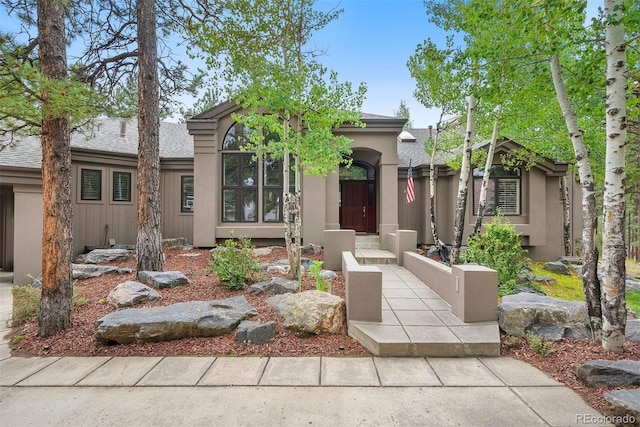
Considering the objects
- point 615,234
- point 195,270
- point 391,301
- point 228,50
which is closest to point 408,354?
point 391,301

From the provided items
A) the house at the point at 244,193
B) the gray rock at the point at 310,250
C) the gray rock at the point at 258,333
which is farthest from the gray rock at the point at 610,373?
the gray rock at the point at 310,250

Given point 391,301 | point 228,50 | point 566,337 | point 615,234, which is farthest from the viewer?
point 228,50

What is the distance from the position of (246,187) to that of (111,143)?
608 cm

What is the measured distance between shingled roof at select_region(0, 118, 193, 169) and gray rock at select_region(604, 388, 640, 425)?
38.7 feet

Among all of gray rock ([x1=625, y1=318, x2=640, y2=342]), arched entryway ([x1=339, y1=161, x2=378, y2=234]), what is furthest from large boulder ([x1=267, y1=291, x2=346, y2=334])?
arched entryway ([x1=339, y1=161, x2=378, y2=234])

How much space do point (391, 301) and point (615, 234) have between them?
3.25 m

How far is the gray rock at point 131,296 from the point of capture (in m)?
5.25

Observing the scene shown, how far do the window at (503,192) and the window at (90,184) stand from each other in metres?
14.0

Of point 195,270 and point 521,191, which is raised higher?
point 521,191

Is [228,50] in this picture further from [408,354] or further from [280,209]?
[408,354]

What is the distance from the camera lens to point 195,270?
8.05m

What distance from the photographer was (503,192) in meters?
11.7

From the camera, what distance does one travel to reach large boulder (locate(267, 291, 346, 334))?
4383 millimetres

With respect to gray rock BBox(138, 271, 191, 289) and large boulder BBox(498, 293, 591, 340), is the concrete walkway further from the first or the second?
gray rock BBox(138, 271, 191, 289)
